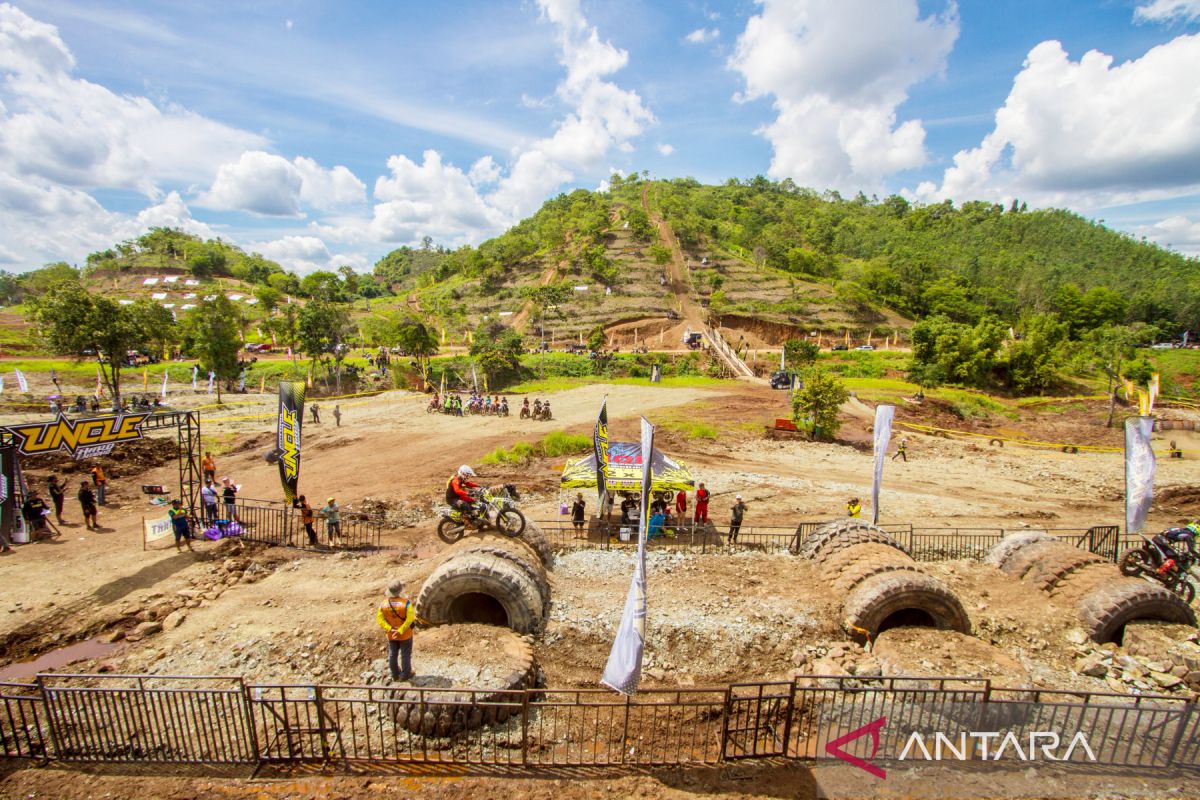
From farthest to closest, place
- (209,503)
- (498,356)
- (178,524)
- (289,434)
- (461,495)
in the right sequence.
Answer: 1. (498,356)
2. (209,503)
3. (289,434)
4. (178,524)
5. (461,495)

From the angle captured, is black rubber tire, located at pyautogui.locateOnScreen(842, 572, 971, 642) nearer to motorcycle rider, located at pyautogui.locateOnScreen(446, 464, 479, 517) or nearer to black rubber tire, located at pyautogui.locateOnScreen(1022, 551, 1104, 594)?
black rubber tire, located at pyautogui.locateOnScreen(1022, 551, 1104, 594)

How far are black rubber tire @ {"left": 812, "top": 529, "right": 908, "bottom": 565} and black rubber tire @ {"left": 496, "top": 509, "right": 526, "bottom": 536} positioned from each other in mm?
7102

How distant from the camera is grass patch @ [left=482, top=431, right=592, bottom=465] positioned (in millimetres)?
24078

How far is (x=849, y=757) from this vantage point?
7.34 metres

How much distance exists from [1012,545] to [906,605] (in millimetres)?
5428

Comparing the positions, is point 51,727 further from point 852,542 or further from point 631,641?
point 852,542

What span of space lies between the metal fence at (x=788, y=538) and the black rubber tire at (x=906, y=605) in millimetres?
4166

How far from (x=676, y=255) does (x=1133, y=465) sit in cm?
8474

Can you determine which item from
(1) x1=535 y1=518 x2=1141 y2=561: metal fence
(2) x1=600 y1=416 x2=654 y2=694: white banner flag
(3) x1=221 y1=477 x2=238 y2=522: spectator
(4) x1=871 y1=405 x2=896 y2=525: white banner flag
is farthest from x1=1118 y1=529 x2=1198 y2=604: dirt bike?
(3) x1=221 y1=477 x2=238 y2=522: spectator

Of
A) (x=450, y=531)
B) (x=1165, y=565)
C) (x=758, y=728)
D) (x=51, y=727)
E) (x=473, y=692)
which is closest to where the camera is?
(x=51, y=727)

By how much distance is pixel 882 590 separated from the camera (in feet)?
33.1

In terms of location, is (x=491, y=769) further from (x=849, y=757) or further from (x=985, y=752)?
(x=985, y=752)

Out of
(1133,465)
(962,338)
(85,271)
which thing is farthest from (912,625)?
(85,271)

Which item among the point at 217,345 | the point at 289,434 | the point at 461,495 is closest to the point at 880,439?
the point at 461,495
